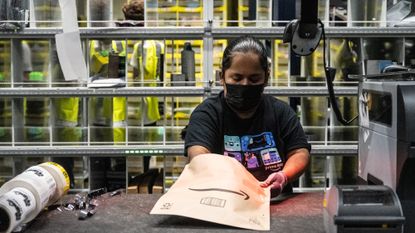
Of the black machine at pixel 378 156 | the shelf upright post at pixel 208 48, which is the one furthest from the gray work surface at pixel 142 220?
the shelf upright post at pixel 208 48

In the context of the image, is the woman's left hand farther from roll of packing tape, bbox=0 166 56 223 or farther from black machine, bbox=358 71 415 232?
roll of packing tape, bbox=0 166 56 223

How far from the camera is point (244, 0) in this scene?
11.4 feet

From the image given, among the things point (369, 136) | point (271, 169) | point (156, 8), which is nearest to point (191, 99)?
point (156, 8)

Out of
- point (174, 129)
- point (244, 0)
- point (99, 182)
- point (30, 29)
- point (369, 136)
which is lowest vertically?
point (99, 182)

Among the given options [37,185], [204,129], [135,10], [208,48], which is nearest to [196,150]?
[204,129]

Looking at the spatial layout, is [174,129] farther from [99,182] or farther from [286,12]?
[286,12]

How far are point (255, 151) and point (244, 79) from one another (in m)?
0.25

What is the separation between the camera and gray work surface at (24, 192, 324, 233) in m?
1.03

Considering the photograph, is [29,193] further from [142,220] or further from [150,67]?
[150,67]

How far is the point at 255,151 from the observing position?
65.2 inches

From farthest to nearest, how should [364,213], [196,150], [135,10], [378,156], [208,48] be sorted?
[135,10], [208,48], [196,150], [378,156], [364,213]

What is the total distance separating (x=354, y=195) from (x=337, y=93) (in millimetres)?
2342

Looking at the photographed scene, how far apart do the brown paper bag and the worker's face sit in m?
0.51

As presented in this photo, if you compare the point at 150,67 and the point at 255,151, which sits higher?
the point at 150,67
